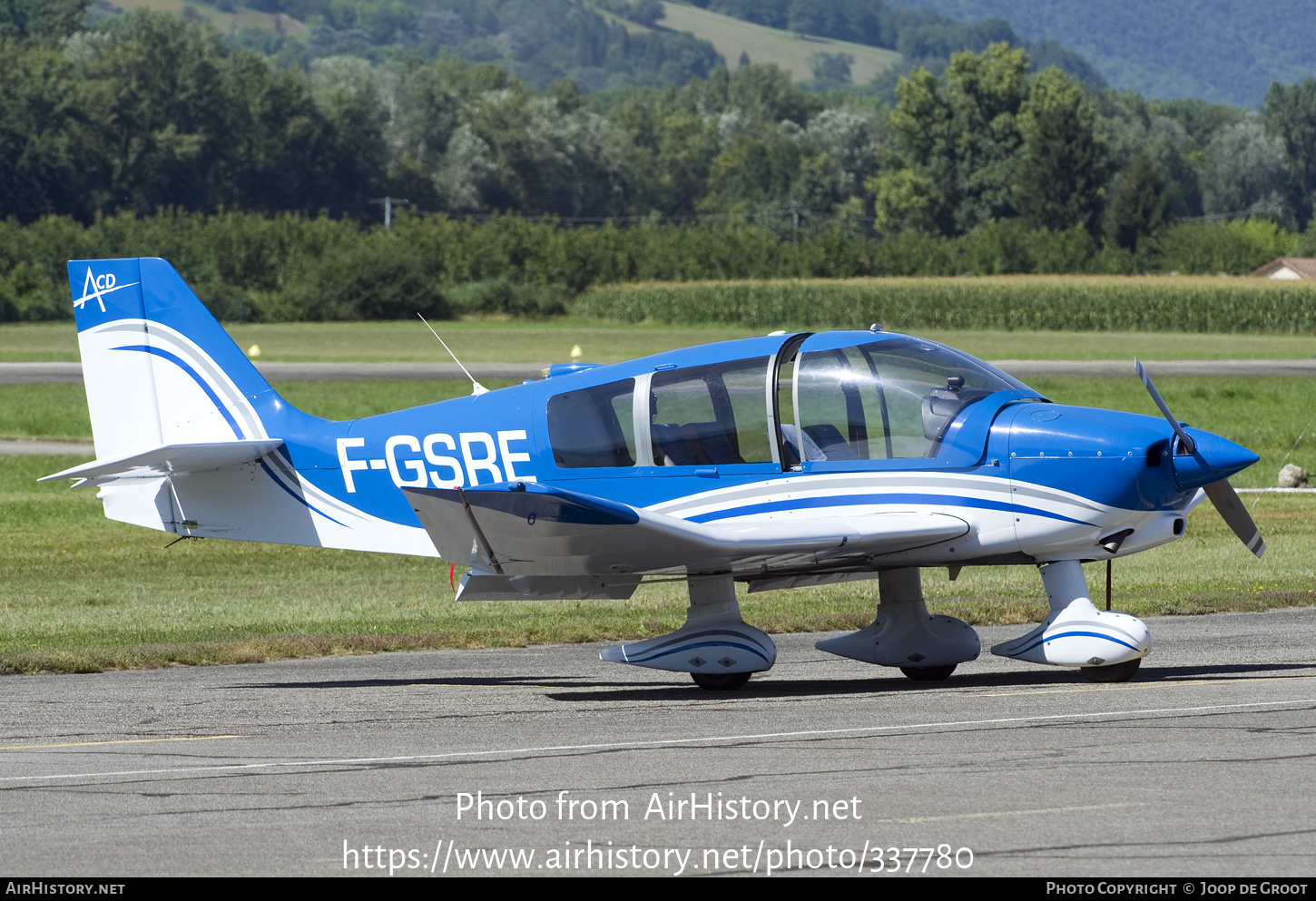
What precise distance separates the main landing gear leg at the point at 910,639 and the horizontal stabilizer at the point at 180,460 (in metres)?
4.47

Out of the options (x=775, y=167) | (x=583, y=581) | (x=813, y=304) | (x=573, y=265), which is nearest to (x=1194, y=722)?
(x=583, y=581)

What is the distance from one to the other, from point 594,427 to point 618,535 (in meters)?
1.31

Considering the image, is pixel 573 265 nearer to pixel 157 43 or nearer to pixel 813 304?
pixel 813 304

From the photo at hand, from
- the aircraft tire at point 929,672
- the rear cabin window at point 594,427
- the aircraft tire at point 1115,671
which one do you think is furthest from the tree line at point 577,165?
the aircraft tire at point 1115,671

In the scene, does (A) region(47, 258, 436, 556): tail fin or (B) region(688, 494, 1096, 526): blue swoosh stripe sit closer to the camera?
→ (B) region(688, 494, 1096, 526): blue swoosh stripe

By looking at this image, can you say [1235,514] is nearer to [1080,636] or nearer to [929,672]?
[1080,636]

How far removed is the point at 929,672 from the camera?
442 inches

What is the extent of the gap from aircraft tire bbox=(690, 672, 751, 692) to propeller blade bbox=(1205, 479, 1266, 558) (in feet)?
11.3

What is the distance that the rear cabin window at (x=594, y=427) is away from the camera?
1091 centimetres

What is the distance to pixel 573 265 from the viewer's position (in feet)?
277

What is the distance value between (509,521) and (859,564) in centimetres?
247

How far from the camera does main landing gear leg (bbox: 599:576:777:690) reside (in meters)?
10.6

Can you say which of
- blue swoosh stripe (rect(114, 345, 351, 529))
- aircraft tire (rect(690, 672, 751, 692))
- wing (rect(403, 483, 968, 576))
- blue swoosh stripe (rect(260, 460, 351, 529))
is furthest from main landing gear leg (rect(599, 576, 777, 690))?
blue swoosh stripe (rect(114, 345, 351, 529))

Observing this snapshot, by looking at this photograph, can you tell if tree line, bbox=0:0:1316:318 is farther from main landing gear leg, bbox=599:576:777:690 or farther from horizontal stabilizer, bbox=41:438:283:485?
main landing gear leg, bbox=599:576:777:690
